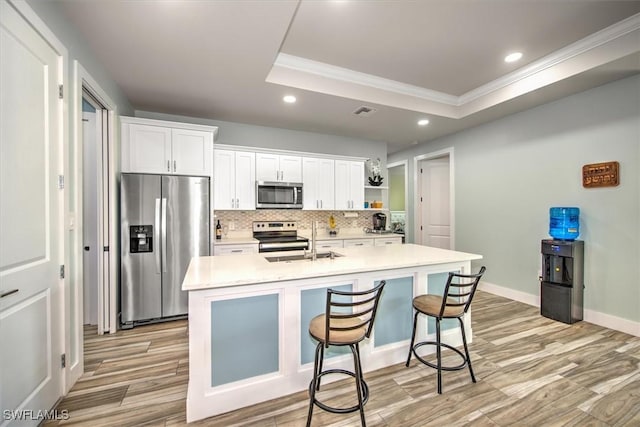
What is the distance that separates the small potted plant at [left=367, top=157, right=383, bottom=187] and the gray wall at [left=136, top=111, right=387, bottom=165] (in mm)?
211

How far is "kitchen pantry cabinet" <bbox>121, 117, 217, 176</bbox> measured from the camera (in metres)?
3.23

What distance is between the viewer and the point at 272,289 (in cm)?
193

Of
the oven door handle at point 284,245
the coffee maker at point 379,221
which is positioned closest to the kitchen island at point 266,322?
the oven door handle at point 284,245

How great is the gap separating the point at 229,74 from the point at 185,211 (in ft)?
5.41

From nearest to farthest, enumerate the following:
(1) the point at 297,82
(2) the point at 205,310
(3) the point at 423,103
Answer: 1. (2) the point at 205,310
2. (1) the point at 297,82
3. (3) the point at 423,103

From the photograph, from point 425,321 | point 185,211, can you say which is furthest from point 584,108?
point 185,211

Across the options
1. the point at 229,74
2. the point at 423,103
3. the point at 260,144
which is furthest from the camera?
the point at 260,144

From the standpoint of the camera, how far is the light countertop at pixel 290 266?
174cm

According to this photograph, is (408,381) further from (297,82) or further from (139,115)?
(139,115)

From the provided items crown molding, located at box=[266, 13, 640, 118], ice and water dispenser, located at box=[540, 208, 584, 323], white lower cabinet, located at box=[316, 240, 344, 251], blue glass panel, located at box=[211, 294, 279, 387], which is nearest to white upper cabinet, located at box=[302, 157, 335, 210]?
white lower cabinet, located at box=[316, 240, 344, 251]

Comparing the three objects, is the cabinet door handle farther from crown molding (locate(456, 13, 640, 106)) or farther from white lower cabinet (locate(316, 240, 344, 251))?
crown molding (locate(456, 13, 640, 106))

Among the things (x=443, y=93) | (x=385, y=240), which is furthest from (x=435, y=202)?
(x=443, y=93)

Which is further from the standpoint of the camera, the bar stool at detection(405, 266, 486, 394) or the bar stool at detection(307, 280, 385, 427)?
the bar stool at detection(405, 266, 486, 394)

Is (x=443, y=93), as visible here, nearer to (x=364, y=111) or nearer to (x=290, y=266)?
(x=364, y=111)
